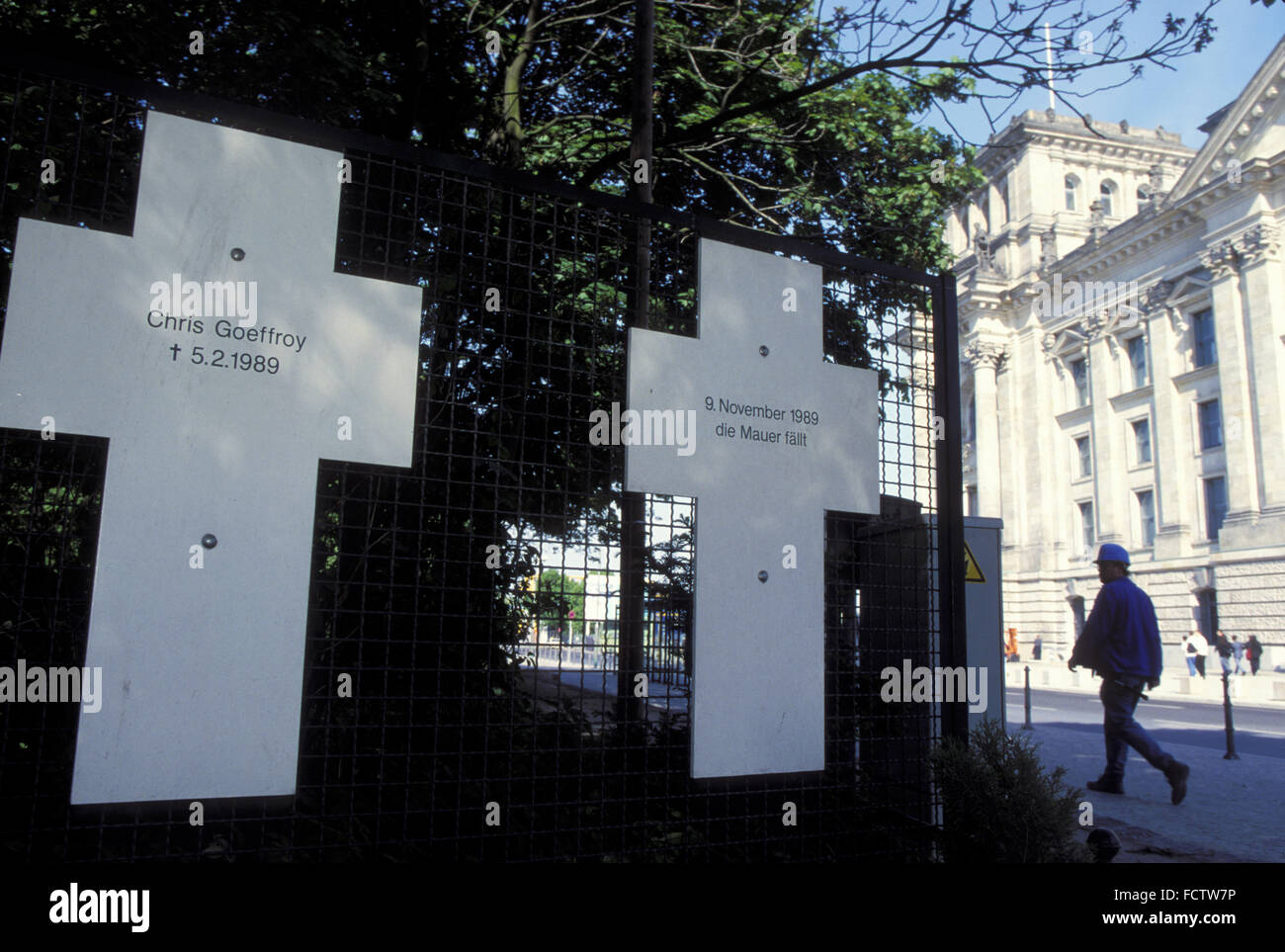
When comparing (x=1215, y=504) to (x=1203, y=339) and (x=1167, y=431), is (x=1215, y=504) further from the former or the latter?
(x=1203, y=339)

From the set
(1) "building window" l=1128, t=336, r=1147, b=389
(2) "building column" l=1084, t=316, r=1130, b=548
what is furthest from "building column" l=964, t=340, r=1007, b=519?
(1) "building window" l=1128, t=336, r=1147, b=389

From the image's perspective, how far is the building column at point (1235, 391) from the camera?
38500mm

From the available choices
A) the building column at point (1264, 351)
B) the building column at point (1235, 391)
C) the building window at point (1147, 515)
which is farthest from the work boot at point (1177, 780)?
the building window at point (1147, 515)

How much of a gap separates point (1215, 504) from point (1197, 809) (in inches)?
1549

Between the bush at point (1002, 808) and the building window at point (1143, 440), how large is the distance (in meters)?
47.4

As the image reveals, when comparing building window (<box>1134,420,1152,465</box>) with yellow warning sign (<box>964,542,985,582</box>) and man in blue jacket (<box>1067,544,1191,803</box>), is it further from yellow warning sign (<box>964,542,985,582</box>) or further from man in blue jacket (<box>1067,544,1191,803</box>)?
yellow warning sign (<box>964,542,985,582</box>)

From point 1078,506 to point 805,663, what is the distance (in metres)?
52.1

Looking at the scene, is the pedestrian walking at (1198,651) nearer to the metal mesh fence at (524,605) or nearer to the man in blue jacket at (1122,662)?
the man in blue jacket at (1122,662)

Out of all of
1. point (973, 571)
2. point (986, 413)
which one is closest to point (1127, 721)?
point (973, 571)

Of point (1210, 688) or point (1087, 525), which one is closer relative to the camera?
point (1210, 688)

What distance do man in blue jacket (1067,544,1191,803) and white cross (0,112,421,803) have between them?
7313 millimetres

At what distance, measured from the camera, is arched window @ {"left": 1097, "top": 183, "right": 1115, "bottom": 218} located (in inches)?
2260

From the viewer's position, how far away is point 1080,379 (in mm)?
52250
